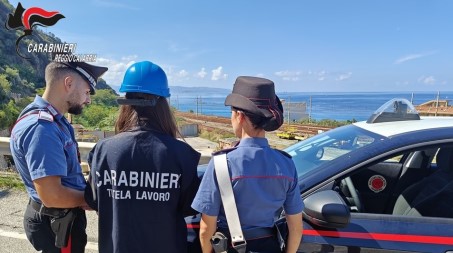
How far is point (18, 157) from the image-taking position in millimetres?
1769

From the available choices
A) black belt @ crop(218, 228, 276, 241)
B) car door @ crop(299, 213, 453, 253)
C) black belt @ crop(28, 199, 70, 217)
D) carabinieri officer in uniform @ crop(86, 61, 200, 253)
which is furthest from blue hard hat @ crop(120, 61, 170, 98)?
car door @ crop(299, 213, 453, 253)

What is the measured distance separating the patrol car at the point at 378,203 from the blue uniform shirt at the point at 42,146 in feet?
2.65

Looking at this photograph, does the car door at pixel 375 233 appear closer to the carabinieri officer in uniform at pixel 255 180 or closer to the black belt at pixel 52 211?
the carabinieri officer in uniform at pixel 255 180

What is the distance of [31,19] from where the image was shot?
9055 mm

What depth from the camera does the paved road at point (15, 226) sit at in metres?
3.25

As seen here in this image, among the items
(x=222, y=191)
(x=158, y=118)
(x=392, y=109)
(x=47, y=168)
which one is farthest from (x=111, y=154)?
(x=392, y=109)

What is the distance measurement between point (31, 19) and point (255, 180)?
33.4 feet

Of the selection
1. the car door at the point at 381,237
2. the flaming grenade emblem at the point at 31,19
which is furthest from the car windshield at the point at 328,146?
the flaming grenade emblem at the point at 31,19

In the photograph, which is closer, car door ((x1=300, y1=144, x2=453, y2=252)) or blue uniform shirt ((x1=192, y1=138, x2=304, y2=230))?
blue uniform shirt ((x1=192, y1=138, x2=304, y2=230))

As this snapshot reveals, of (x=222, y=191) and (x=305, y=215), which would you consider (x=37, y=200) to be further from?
(x=305, y=215)

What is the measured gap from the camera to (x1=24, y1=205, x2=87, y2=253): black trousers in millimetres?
1925

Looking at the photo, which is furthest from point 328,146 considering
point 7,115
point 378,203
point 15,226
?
point 7,115

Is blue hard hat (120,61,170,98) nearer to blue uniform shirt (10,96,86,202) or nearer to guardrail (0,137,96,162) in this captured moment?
blue uniform shirt (10,96,86,202)

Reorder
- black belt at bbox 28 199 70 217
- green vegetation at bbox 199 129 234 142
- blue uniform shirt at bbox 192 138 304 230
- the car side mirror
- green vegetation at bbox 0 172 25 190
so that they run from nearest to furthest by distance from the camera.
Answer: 1. blue uniform shirt at bbox 192 138 304 230
2. the car side mirror
3. black belt at bbox 28 199 70 217
4. green vegetation at bbox 0 172 25 190
5. green vegetation at bbox 199 129 234 142
